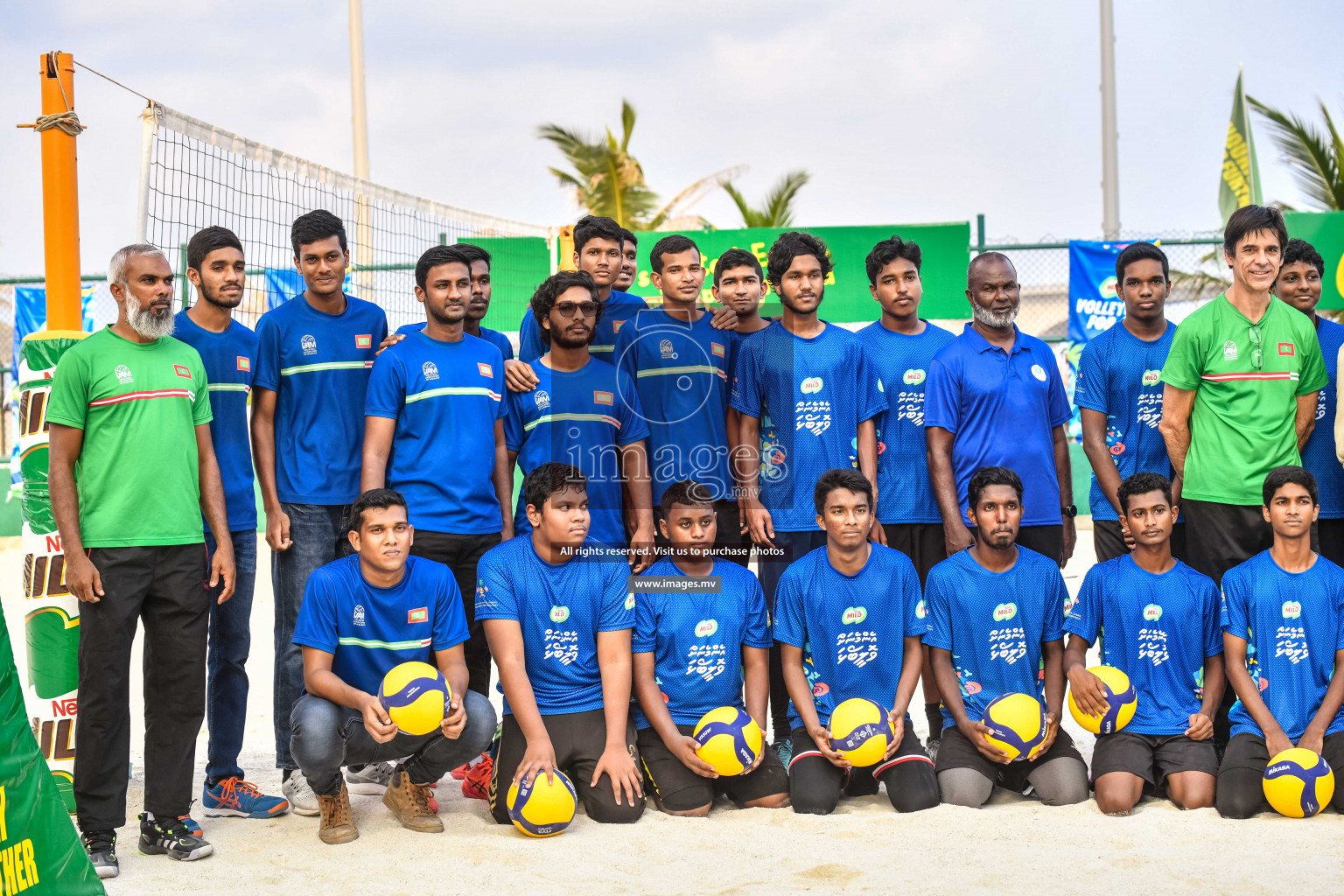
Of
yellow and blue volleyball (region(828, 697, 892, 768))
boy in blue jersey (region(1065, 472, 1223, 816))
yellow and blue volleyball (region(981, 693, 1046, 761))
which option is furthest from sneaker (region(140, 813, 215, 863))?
boy in blue jersey (region(1065, 472, 1223, 816))

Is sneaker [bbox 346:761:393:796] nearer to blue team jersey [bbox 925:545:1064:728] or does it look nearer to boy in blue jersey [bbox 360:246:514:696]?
boy in blue jersey [bbox 360:246:514:696]

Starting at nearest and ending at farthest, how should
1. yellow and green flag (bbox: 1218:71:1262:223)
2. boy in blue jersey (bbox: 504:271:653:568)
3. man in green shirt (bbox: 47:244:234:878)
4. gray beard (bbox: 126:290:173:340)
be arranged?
man in green shirt (bbox: 47:244:234:878) → gray beard (bbox: 126:290:173:340) → boy in blue jersey (bbox: 504:271:653:568) → yellow and green flag (bbox: 1218:71:1262:223)

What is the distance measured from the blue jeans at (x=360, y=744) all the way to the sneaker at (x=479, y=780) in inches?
15.2

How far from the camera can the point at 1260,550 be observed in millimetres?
4781

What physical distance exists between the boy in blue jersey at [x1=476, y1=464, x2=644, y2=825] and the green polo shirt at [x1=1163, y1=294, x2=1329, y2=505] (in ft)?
8.35

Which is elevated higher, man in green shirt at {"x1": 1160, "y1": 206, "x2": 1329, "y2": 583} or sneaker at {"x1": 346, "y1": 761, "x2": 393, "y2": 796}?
man in green shirt at {"x1": 1160, "y1": 206, "x2": 1329, "y2": 583}

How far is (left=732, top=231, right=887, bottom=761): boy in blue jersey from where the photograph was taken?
Result: 16.4ft

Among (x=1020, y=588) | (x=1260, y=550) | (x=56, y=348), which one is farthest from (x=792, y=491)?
(x=56, y=348)

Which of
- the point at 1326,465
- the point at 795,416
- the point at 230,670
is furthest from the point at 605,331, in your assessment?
the point at 1326,465

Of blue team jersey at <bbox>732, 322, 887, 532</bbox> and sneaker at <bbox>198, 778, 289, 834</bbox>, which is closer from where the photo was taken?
sneaker at <bbox>198, 778, 289, 834</bbox>

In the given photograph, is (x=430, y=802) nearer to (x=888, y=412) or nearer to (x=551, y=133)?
(x=888, y=412)

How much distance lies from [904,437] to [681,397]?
1051 millimetres

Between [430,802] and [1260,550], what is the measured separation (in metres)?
3.63

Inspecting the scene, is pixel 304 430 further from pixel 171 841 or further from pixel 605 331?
pixel 171 841
